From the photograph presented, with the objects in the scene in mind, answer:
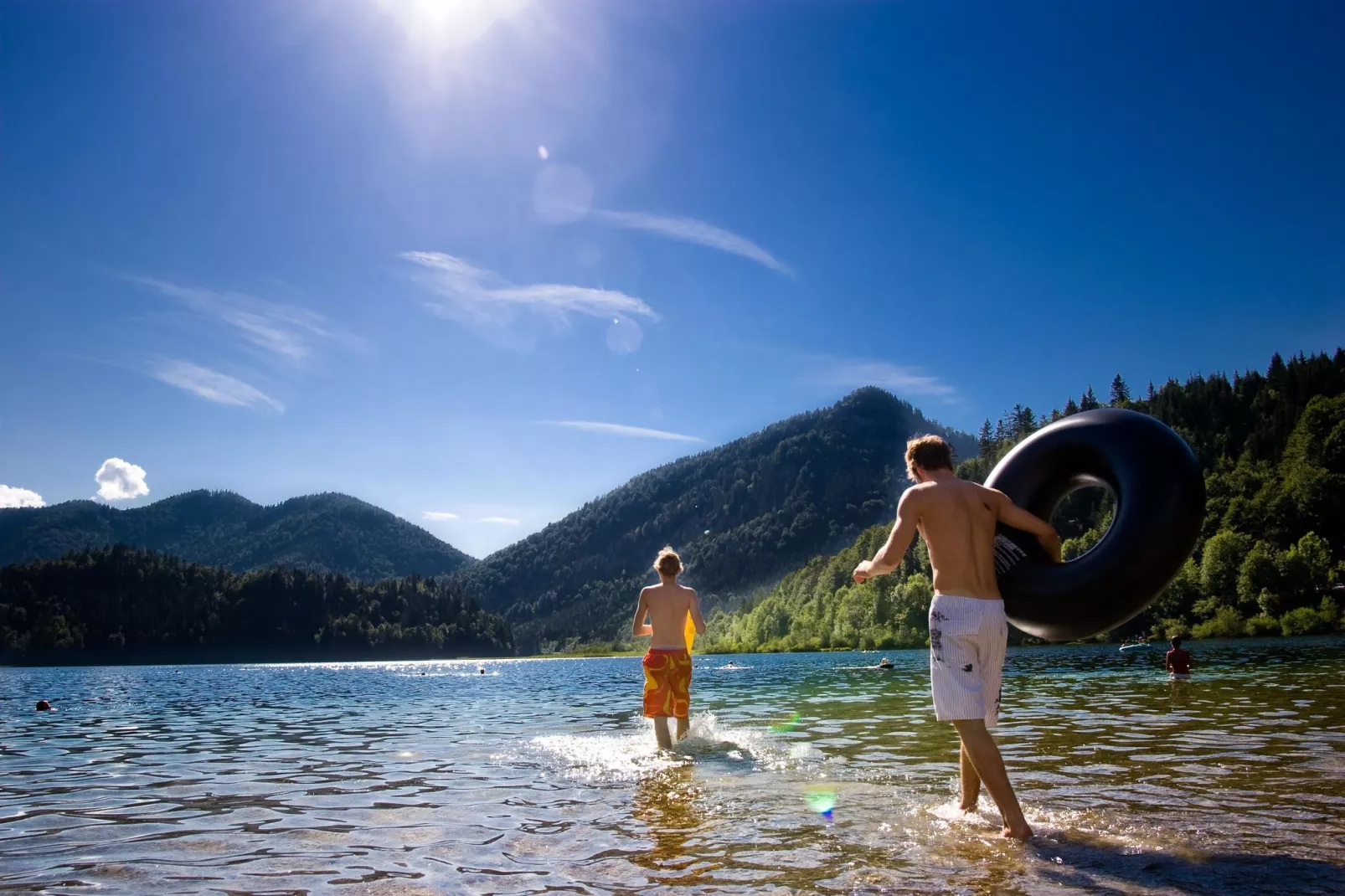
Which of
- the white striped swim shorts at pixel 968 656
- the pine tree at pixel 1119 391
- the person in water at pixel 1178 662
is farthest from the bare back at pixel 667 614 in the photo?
the pine tree at pixel 1119 391

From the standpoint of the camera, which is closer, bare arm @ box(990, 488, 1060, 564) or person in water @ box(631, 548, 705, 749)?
bare arm @ box(990, 488, 1060, 564)

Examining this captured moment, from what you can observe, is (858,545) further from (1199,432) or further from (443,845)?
(443,845)

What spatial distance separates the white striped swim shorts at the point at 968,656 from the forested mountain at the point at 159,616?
201 m

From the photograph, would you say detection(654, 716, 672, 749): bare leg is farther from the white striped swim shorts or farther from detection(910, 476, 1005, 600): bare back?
detection(910, 476, 1005, 600): bare back

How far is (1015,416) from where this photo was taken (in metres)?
190

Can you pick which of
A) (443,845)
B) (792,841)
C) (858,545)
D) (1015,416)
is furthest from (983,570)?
(1015,416)

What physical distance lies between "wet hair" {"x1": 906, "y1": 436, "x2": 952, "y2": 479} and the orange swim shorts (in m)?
5.88

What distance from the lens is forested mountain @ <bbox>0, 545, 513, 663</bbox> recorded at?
170 meters

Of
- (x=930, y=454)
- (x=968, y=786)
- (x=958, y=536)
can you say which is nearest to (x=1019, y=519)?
(x=958, y=536)

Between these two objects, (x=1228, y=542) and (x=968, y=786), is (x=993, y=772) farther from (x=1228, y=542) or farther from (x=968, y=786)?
(x=1228, y=542)

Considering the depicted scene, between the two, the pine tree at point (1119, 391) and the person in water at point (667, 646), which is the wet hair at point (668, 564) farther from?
the pine tree at point (1119, 391)

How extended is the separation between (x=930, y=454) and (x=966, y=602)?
1117 mm

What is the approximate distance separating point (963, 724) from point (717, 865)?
6.40 ft

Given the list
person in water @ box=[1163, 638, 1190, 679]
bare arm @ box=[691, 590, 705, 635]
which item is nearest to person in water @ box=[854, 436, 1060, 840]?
bare arm @ box=[691, 590, 705, 635]
